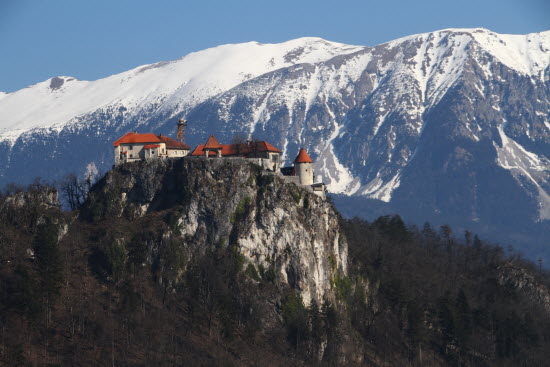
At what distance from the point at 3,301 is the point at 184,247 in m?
33.1

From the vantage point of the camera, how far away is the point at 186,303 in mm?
168125

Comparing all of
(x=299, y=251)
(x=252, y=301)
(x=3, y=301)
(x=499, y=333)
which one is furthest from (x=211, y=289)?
(x=499, y=333)

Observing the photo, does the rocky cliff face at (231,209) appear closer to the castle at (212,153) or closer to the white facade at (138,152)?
the white facade at (138,152)

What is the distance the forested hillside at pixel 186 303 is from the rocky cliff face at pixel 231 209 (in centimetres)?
38

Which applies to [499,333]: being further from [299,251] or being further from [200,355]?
[200,355]

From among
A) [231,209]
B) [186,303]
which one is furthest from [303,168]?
[186,303]

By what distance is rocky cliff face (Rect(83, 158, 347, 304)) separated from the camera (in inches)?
6954

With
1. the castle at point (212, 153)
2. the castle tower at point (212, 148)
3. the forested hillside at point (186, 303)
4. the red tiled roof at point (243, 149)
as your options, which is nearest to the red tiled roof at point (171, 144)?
the castle at point (212, 153)

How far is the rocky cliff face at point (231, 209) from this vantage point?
176625 mm

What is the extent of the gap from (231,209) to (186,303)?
19.0m

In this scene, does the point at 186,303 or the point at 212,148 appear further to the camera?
the point at 212,148

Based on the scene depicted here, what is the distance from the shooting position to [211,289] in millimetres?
169875

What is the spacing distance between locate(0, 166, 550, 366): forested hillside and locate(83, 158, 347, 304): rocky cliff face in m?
0.38

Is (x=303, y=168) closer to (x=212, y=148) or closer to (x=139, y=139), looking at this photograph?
(x=212, y=148)
